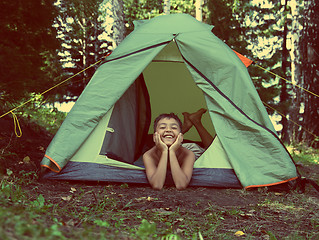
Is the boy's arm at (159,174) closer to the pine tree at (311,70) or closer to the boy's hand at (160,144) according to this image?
the boy's hand at (160,144)

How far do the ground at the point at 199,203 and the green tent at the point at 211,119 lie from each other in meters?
0.15

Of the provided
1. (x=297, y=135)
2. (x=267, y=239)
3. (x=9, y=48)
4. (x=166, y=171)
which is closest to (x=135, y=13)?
(x=297, y=135)

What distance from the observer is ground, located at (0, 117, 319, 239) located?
2404 millimetres

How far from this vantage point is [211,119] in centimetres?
369

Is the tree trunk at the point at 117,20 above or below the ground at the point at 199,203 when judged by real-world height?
above

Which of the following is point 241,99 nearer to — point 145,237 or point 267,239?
point 267,239

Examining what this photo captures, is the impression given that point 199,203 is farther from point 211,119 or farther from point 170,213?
point 211,119

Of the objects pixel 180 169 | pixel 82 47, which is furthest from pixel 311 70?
pixel 82 47

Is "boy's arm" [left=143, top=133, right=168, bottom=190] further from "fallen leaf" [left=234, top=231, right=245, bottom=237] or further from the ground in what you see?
"fallen leaf" [left=234, top=231, right=245, bottom=237]

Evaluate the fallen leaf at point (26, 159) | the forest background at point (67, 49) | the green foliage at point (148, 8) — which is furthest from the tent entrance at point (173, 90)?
the green foliage at point (148, 8)

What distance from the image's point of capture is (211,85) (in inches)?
141

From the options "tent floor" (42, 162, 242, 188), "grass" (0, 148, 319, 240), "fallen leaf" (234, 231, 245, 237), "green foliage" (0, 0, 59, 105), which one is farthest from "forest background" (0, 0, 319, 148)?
"fallen leaf" (234, 231, 245, 237)

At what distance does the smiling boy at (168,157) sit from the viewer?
3.27m

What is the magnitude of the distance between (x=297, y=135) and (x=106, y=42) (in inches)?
592
